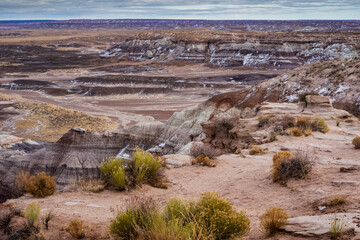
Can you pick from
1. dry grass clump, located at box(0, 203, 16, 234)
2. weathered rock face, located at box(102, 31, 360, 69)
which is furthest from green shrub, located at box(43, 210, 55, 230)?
weathered rock face, located at box(102, 31, 360, 69)

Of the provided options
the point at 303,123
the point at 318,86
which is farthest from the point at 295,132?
the point at 318,86

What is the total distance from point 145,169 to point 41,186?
2.37 meters

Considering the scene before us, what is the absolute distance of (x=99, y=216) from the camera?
19.7 ft

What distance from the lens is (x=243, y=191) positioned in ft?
25.6

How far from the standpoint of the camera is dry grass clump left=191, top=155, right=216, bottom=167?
10688 millimetres

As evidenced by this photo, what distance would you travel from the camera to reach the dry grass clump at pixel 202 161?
1069 cm

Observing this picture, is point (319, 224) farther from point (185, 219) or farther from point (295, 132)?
point (295, 132)

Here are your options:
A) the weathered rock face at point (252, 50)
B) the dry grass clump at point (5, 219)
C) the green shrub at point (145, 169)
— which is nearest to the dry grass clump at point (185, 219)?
the dry grass clump at point (5, 219)

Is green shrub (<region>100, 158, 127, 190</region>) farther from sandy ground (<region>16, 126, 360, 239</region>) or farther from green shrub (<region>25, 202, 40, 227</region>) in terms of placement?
green shrub (<region>25, 202, 40, 227</region>)

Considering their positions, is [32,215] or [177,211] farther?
[32,215]

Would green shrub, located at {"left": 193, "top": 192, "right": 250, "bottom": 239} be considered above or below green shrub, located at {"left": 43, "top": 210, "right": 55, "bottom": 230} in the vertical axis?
above

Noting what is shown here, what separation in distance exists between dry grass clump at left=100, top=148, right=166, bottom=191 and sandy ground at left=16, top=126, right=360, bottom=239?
0.73 ft

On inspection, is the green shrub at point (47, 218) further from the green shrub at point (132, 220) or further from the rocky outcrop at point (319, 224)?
the rocky outcrop at point (319, 224)

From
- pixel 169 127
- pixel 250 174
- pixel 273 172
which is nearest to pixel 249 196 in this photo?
A: pixel 273 172
